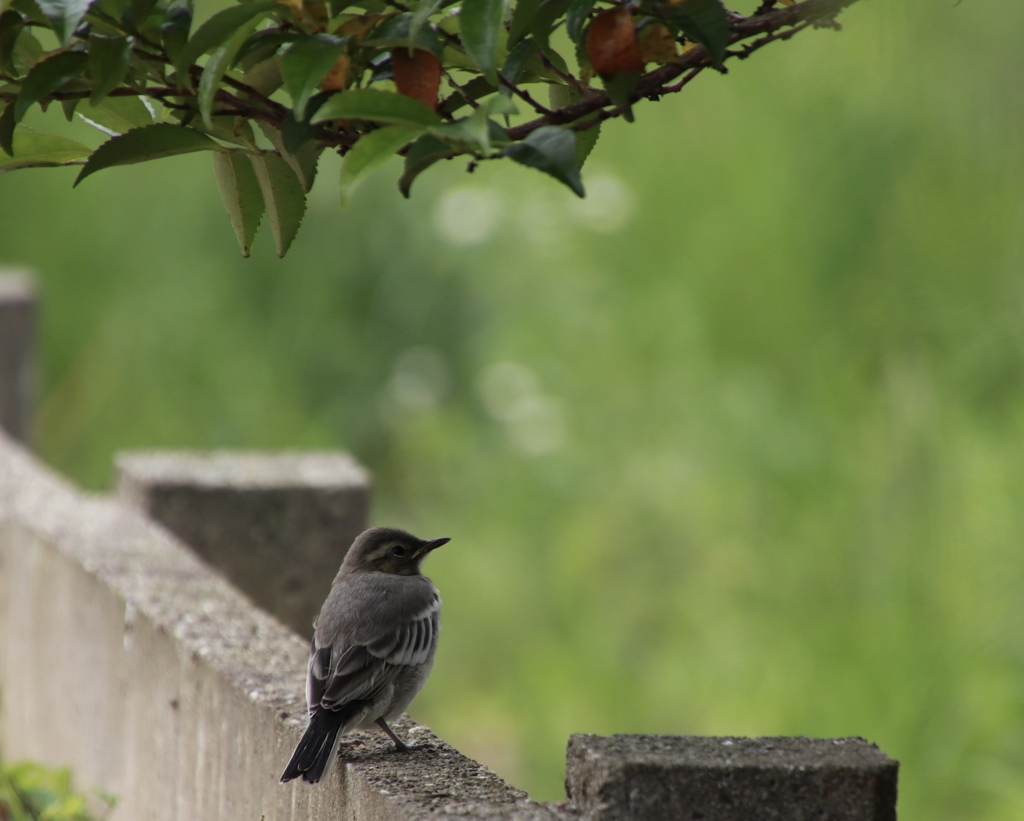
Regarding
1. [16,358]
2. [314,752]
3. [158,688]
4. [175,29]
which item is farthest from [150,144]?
[16,358]

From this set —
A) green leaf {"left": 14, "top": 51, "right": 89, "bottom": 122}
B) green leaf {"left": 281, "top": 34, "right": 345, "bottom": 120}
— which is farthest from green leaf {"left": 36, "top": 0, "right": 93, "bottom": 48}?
green leaf {"left": 281, "top": 34, "right": 345, "bottom": 120}

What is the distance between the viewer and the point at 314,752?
221 cm

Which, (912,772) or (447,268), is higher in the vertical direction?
(447,268)

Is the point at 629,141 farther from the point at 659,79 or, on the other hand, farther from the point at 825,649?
the point at 659,79

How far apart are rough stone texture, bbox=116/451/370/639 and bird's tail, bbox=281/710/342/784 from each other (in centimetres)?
219

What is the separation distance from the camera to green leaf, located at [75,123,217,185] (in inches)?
67.2

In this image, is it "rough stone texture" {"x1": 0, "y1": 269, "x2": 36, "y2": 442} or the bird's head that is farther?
"rough stone texture" {"x1": 0, "y1": 269, "x2": 36, "y2": 442}

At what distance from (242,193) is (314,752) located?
88 cm

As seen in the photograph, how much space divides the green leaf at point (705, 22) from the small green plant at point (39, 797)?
222 centimetres

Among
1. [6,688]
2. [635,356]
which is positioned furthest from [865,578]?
[6,688]

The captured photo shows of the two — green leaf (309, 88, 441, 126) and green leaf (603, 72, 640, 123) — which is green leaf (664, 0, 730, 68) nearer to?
green leaf (603, 72, 640, 123)

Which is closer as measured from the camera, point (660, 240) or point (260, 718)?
point (260, 718)

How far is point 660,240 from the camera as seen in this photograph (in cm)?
991

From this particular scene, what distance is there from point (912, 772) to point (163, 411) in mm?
5256
